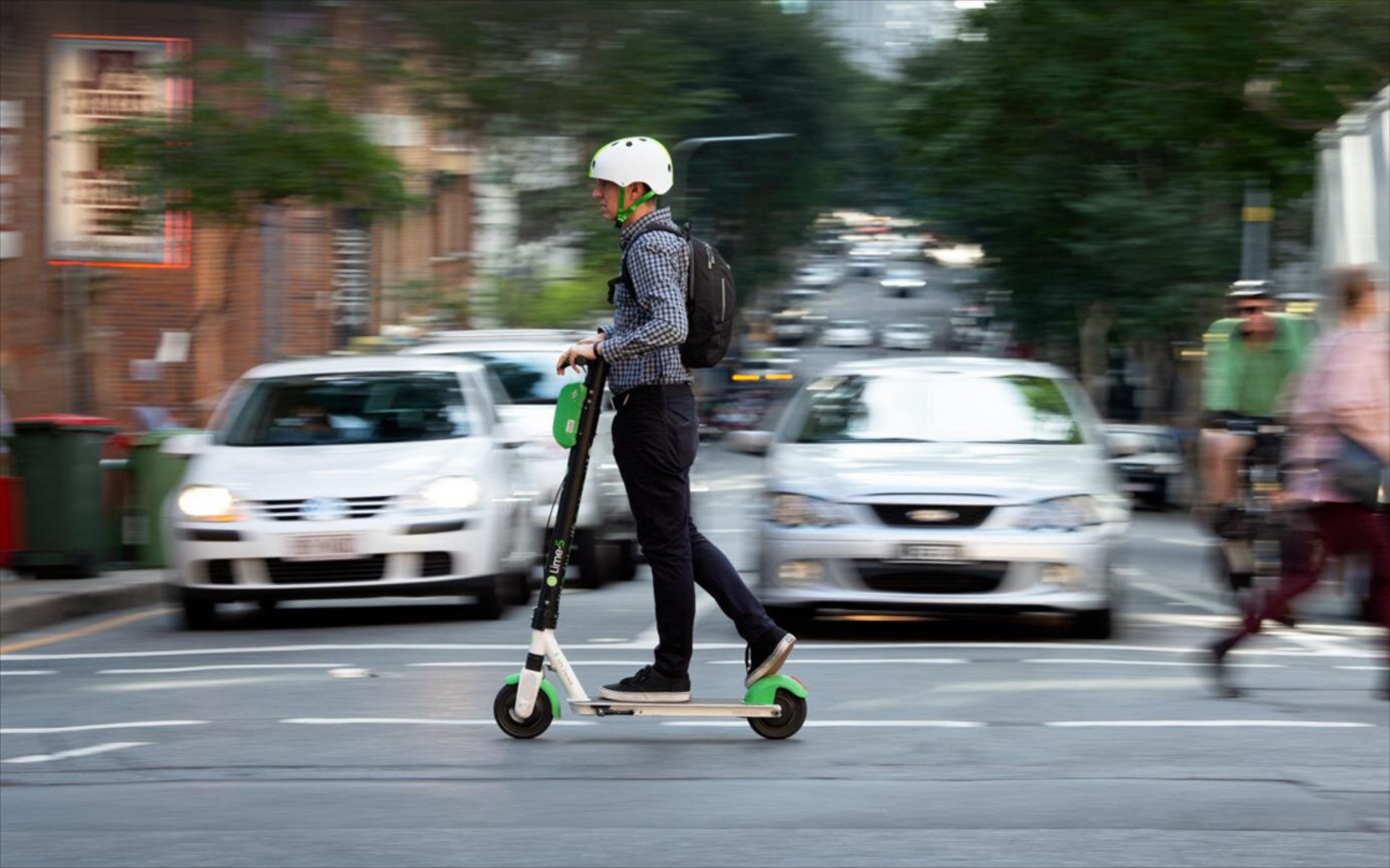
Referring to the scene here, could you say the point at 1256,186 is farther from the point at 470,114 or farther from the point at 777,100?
the point at 777,100

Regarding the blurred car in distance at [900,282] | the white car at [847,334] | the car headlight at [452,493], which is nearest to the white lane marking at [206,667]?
the car headlight at [452,493]

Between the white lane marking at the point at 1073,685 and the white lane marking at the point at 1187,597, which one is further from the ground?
the white lane marking at the point at 1073,685

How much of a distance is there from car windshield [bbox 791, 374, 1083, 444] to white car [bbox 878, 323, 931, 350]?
87.3 metres

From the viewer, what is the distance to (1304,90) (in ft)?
76.4

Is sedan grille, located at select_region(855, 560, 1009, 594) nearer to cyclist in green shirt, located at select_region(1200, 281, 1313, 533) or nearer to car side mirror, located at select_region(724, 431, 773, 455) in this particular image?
car side mirror, located at select_region(724, 431, 773, 455)

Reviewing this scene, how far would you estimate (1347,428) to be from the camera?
8.78 metres

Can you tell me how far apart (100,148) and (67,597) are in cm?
1114

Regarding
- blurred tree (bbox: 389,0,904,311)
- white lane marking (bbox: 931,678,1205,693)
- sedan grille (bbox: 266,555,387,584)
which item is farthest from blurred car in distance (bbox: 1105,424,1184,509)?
white lane marking (bbox: 931,678,1205,693)

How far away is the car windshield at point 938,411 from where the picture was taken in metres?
12.7

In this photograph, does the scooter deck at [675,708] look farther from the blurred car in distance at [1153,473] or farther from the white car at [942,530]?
the blurred car in distance at [1153,473]

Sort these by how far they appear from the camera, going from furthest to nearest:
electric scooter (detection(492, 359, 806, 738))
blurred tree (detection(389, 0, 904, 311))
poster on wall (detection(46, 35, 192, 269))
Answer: blurred tree (detection(389, 0, 904, 311)) → poster on wall (detection(46, 35, 192, 269)) → electric scooter (detection(492, 359, 806, 738))

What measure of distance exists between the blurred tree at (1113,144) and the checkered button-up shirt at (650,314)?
1662 cm

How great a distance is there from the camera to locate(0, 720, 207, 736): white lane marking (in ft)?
28.4

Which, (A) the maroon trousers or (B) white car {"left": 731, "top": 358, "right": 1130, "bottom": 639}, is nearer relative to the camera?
(A) the maroon trousers
